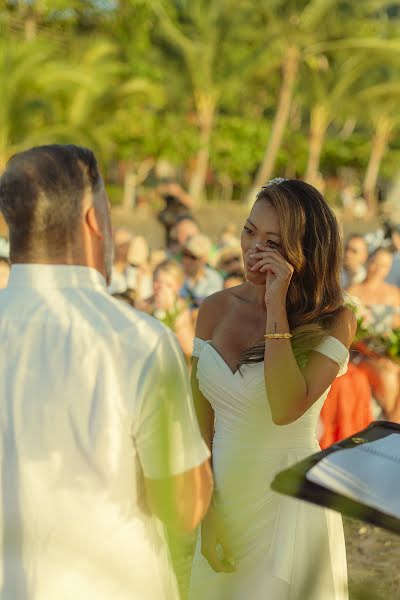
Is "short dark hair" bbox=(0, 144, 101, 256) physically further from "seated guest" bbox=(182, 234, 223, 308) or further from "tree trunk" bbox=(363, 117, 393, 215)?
"tree trunk" bbox=(363, 117, 393, 215)

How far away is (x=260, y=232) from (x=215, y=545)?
92cm

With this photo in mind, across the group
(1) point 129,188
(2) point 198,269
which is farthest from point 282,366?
(1) point 129,188

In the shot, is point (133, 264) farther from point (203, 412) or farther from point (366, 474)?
point (366, 474)

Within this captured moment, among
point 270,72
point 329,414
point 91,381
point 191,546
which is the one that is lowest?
point 191,546

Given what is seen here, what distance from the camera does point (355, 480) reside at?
1269mm

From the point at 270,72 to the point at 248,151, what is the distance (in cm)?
317

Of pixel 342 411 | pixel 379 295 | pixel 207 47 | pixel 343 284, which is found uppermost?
pixel 207 47

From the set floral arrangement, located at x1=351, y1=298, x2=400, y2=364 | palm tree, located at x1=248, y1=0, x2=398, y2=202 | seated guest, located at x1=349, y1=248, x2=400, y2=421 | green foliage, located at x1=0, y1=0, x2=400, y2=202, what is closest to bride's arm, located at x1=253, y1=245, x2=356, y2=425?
floral arrangement, located at x1=351, y1=298, x2=400, y2=364

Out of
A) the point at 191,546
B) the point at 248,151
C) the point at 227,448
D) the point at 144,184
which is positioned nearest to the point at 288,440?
the point at 227,448

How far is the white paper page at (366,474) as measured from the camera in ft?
3.95

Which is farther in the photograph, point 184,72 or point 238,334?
point 184,72

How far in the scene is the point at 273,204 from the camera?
2.31 m

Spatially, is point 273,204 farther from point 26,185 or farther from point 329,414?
point 329,414

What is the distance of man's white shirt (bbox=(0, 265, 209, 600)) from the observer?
1.51m
